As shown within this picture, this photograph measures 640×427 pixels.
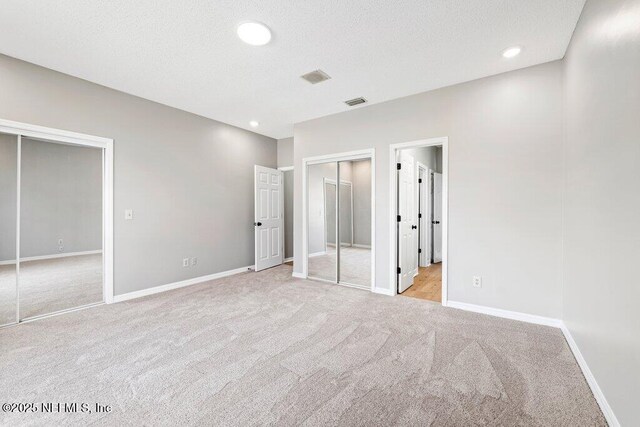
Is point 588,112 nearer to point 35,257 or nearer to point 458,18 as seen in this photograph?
point 458,18

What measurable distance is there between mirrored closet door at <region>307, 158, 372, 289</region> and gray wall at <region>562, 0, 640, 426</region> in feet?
8.02

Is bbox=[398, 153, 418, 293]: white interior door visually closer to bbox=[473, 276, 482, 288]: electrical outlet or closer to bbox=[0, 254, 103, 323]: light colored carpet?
bbox=[473, 276, 482, 288]: electrical outlet

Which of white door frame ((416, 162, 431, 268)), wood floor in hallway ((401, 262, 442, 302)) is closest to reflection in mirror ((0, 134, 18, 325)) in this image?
wood floor in hallway ((401, 262, 442, 302))

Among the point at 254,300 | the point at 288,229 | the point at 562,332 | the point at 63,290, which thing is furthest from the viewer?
the point at 288,229

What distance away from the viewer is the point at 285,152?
5625mm

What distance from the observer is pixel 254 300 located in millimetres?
3455

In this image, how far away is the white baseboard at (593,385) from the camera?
1.46 meters

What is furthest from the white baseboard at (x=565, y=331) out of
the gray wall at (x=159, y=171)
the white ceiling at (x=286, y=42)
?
the gray wall at (x=159, y=171)

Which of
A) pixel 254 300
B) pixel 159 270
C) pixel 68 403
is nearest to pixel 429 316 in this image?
pixel 254 300

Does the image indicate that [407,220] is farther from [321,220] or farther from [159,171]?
[159,171]

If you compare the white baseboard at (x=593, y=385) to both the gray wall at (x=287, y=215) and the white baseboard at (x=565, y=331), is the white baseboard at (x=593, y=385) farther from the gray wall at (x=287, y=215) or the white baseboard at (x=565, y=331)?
the gray wall at (x=287, y=215)

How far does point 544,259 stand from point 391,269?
5.34ft

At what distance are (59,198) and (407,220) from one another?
437cm

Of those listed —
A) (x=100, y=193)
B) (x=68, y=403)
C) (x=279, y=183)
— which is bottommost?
(x=68, y=403)
